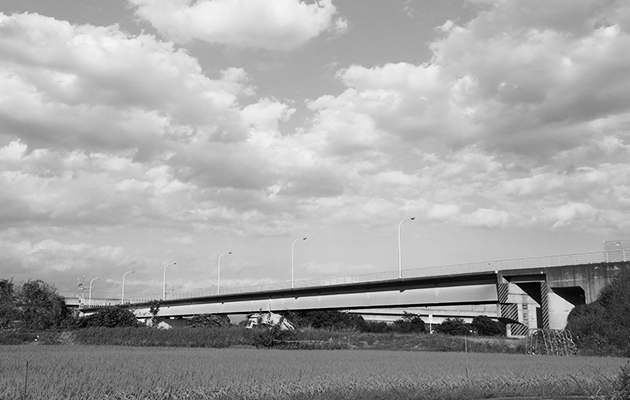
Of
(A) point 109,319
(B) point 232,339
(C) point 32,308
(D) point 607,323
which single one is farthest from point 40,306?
(D) point 607,323

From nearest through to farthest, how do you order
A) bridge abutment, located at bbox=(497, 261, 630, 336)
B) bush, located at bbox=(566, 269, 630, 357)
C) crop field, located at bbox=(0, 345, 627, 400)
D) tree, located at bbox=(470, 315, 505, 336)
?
crop field, located at bbox=(0, 345, 627, 400)
bush, located at bbox=(566, 269, 630, 357)
bridge abutment, located at bbox=(497, 261, 630, 336)
tree, located at bbox=(470, 315, 505, 336)

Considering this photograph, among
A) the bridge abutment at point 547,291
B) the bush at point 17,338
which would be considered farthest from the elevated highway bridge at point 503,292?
the bush at point 17,338

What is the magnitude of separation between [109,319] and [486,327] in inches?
3610

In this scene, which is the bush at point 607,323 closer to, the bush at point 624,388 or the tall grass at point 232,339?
the tall grass at point 232,339

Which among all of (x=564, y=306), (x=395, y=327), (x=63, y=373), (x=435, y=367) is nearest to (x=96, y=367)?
(x=63, y=373)

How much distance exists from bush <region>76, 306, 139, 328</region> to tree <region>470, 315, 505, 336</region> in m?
83.3

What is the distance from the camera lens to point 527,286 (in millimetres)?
65625

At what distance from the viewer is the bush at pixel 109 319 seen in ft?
226

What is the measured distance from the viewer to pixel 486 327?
136 m

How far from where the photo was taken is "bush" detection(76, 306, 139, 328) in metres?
68.8

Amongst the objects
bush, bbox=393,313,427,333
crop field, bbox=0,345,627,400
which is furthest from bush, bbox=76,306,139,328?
bush, bbox=393,313,427,333

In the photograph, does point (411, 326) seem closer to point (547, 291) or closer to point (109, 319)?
point (547, 291)

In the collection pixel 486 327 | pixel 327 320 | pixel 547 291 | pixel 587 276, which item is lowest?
pixel 486 327

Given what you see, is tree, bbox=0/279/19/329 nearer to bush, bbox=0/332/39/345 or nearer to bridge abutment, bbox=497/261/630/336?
bush, bbox=0/332/39/345
